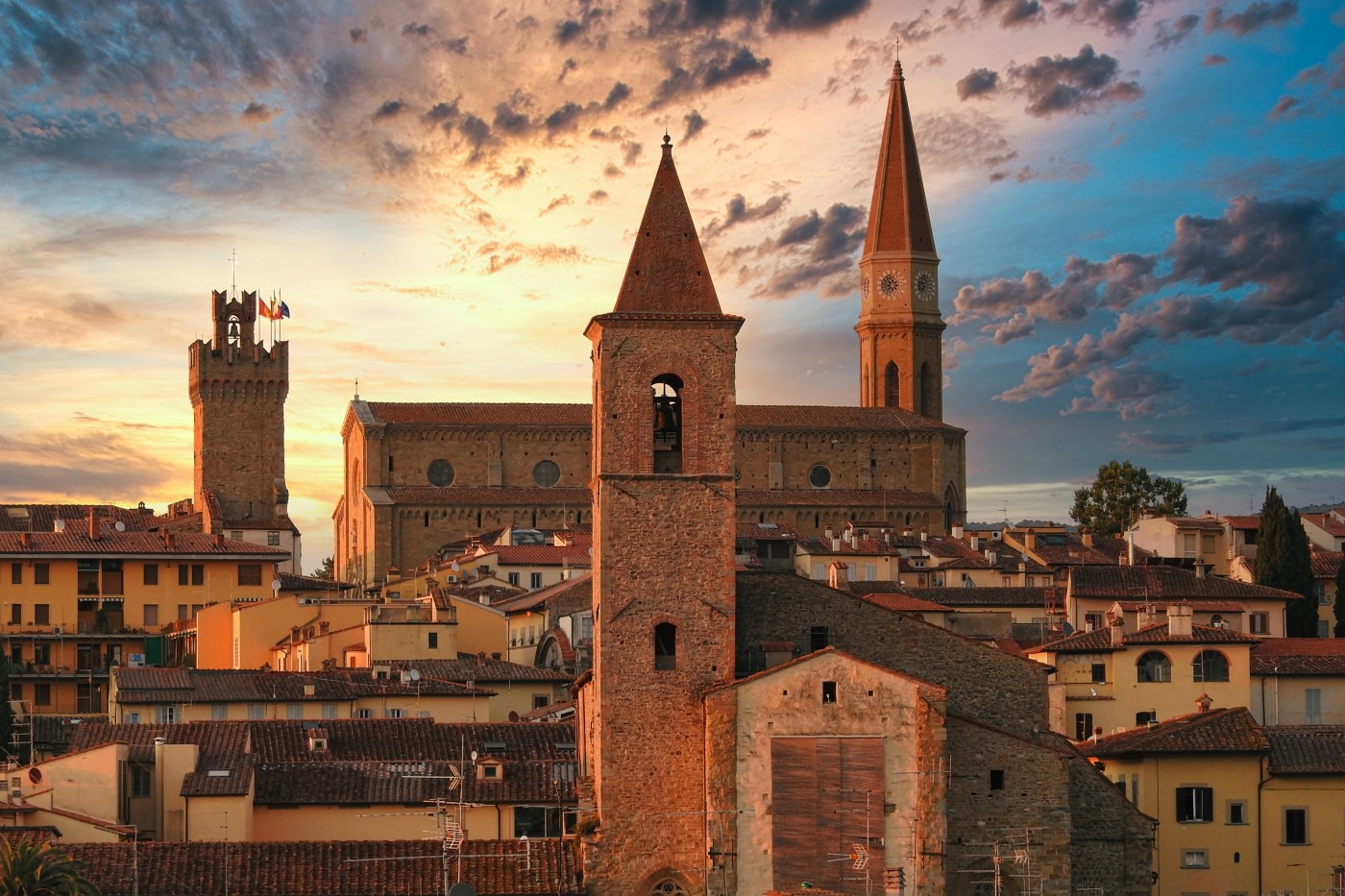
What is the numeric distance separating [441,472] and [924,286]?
35019mm

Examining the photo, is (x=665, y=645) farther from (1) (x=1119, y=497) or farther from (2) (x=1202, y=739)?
(1) (x=1119, y=497)

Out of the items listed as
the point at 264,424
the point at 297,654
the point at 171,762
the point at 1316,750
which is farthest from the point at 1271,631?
the point at 264,424

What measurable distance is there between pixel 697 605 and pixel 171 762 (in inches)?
385

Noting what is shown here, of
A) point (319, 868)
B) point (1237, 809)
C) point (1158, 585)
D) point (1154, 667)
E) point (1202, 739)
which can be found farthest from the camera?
point (1158, 585)

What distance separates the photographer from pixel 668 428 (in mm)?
40594

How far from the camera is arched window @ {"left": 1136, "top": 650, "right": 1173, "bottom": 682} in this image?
165ft

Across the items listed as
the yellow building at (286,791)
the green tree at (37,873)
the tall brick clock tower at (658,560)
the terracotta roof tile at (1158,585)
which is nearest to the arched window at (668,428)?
the tall brick clock tower at (658,560)

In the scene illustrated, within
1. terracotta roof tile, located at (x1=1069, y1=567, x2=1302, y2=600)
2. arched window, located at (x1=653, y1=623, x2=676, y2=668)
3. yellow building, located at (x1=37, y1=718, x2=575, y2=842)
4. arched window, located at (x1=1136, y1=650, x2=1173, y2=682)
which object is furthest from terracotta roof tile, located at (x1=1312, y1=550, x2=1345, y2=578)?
arched window, located at (x1=653, y1=623, x2=676, y2=668)

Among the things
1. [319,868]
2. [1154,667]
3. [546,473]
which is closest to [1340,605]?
[1154,667]

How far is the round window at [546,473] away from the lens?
101 meters

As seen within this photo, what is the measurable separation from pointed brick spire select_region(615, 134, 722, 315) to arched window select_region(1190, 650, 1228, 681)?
15724 mm

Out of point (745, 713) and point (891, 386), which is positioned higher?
point (891, 386)

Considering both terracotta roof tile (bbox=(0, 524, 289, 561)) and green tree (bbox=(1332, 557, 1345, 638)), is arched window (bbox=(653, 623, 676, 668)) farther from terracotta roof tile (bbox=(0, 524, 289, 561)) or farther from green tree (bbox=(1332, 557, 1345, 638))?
terracotta roof tile (bbox=(0, 524, 289, 561))

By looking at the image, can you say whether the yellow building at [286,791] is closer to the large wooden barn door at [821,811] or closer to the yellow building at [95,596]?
the large wooden barn door at [821,811]
